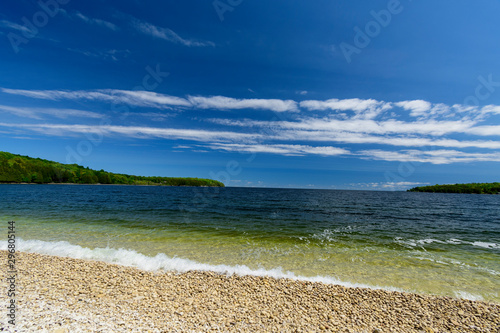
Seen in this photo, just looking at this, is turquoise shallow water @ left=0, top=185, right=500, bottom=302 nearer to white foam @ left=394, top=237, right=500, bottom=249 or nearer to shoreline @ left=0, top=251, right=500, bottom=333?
white foam @ left=394, top=237, right=500, bottom=249

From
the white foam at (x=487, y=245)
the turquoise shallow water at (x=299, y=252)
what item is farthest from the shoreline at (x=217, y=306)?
the white foam at (x=487, y=245)

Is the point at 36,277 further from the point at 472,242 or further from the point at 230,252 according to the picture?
the point at 472,242

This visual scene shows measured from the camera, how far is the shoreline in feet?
20.8

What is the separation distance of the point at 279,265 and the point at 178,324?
286 inches

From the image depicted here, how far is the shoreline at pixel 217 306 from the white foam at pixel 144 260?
99 centimetres

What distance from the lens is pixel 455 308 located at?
26.5ft

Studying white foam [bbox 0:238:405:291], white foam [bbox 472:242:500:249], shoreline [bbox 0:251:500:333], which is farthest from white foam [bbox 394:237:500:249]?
white foam [bbox 0:238:405:291]

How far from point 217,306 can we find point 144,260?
22.7 feet

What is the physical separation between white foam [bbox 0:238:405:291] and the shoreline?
0.99 meters

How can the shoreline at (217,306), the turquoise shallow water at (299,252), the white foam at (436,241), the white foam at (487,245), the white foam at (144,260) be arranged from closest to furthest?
the shoreline at (217,306) → the white foam at (144,260) → the turquoise shallow water at (299,252) → the white foam at (487,245) → the white foam at (436,241)

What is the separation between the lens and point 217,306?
24.3 ft

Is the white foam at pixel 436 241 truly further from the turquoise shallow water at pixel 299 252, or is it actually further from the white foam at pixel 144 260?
the white foam at pixel 144 260

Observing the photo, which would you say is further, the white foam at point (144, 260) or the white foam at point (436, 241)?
the white foam at point (436, 241)

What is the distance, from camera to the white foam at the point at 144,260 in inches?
422
